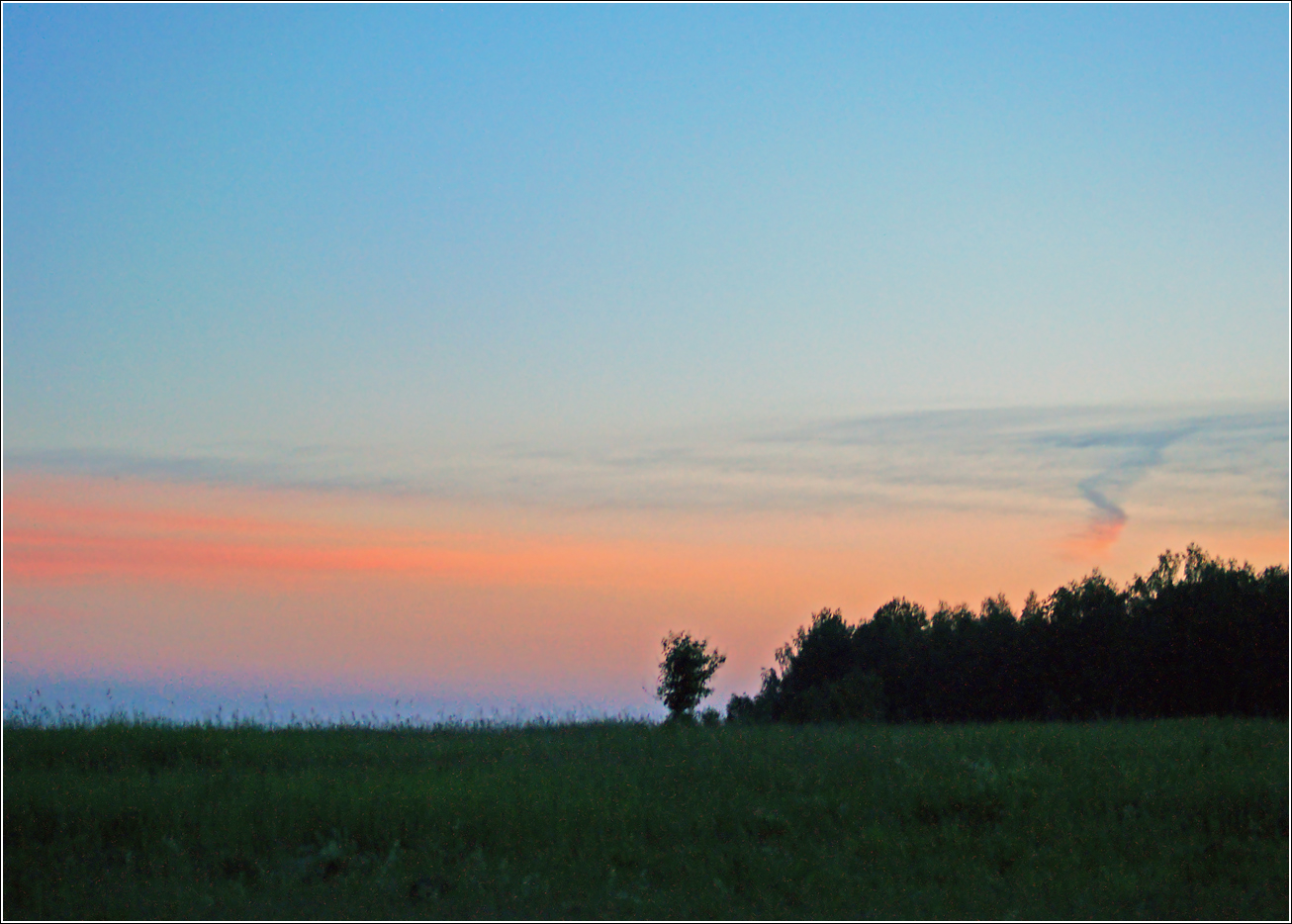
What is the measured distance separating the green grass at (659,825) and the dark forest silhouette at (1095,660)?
10961 millimetres

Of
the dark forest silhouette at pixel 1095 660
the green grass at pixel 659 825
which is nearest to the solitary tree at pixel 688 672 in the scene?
the dark forest silhouette at pixel 1095 660

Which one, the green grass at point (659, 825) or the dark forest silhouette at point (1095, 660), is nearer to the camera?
the green grass at point (659, 825)

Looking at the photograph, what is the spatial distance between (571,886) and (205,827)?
5.76 meters

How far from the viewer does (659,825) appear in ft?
49.7

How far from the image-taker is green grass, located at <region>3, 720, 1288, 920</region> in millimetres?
12133

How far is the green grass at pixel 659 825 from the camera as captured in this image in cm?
1213

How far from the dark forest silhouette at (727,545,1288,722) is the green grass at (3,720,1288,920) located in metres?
11.0

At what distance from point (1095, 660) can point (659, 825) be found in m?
26.9

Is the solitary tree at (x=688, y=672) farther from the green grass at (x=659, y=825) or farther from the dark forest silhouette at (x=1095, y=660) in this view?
the green grass at (x=659, y=825)

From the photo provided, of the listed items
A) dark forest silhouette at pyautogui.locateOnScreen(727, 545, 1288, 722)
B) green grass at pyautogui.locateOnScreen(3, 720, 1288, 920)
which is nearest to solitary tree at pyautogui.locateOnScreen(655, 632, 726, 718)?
dark forest silhouette at pyautogui.locateOnScreen(727, 545, 1288, 722)

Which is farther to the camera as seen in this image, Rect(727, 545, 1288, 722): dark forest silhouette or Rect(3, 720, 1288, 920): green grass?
Rect(727, 545, 1288, 722): dark forest silhouette

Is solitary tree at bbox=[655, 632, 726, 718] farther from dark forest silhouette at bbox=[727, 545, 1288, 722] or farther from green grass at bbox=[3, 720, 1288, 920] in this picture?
green grass at bbox=[3, 720, 1288, 920]

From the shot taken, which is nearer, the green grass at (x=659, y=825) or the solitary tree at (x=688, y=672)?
the green grass at (x=659, y=825)

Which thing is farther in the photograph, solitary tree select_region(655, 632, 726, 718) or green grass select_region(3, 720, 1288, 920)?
solitary tree select_region(655, 632, 726, 718)
